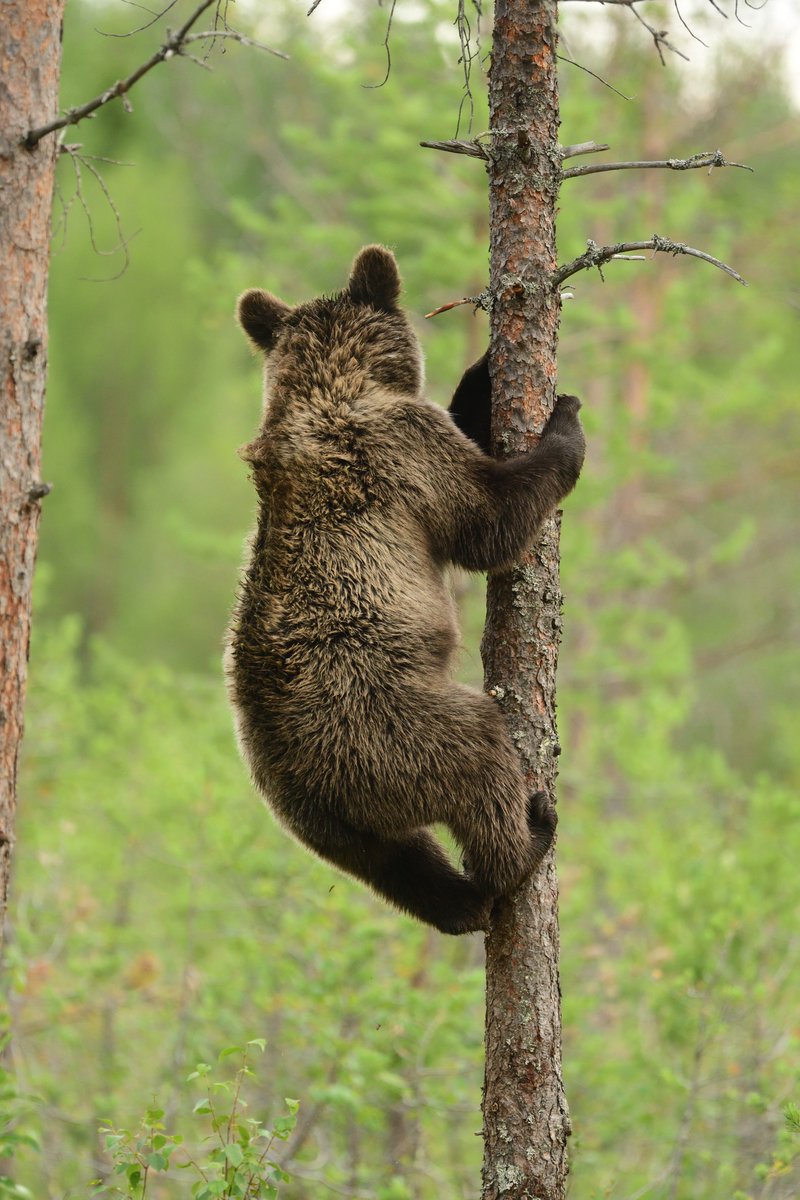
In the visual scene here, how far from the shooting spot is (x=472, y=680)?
5.16m

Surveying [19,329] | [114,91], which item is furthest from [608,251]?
[19,329]

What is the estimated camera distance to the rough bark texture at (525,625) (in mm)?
3715

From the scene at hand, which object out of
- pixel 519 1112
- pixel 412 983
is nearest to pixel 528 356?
pixel 519 1112

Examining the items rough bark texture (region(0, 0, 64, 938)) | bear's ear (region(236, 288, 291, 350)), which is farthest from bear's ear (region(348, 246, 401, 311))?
rough bark texture (region(0, 0, 64, 938))

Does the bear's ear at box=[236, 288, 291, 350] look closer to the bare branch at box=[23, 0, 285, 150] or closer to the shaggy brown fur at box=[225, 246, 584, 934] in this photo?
the shaggy brown fur at box=[225, 246, 584, 934]

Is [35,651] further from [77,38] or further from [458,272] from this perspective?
[77,38]

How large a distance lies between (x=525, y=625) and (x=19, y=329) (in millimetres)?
1851

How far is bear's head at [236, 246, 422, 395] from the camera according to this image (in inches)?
182

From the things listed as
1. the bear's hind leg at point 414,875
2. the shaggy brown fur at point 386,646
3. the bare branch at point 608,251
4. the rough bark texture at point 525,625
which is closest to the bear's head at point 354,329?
the shaggy brown fur at point 386,646

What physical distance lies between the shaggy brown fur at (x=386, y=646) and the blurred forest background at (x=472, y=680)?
49 cm

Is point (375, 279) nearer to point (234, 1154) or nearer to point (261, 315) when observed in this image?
point (261, 315)

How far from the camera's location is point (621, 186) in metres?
15.6

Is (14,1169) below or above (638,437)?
below

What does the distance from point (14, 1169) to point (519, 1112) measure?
5.39 meters
